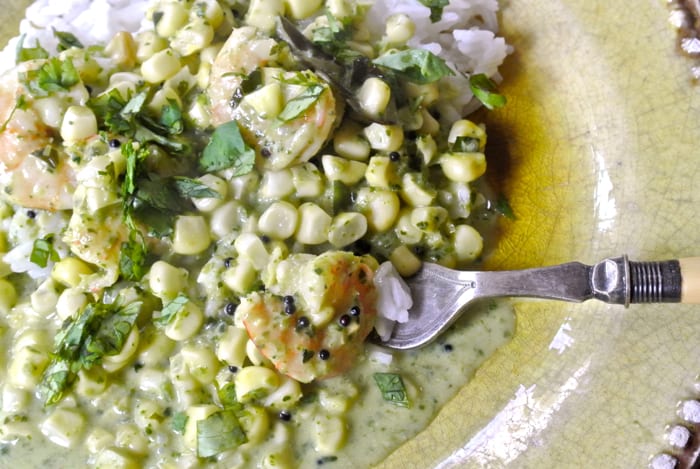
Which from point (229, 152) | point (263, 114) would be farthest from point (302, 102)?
point (229, 152)

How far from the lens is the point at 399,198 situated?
2803 millimetres

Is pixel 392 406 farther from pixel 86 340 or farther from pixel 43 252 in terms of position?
pixel 43 252

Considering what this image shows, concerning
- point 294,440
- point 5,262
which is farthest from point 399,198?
point 5,262

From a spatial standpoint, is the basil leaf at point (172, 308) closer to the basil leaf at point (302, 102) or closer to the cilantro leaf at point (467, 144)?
the basil leaf at point (302, 102)

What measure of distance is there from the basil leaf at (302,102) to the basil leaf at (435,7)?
83cm

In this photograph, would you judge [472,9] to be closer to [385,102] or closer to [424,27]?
[424,27]

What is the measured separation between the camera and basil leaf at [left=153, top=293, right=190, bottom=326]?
8.78 feet

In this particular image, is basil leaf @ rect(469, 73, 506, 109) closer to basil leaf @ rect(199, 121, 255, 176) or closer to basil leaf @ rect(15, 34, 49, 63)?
basil leaf @ rect(199, 121, 255, 176)

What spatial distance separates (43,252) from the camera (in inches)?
114

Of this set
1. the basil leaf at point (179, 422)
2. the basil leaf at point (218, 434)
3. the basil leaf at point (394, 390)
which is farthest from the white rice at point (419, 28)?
the basil leaf at point (394, 390)

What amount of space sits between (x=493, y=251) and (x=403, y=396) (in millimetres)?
715

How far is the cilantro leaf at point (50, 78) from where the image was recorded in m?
2.83

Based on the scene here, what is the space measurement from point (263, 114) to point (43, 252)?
1.03 meters

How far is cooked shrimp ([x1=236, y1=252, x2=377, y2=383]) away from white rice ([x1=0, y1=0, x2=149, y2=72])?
1483mm
